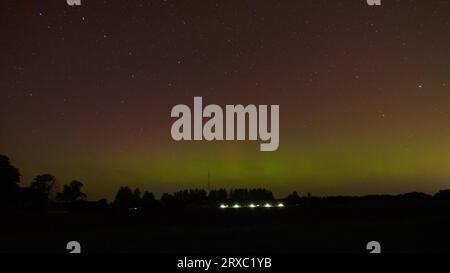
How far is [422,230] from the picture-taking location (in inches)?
687

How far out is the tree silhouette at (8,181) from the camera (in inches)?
1142

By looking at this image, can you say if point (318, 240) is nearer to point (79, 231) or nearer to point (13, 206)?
point (79, 231)

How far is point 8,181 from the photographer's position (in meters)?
29.6

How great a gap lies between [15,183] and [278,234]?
19083 mm

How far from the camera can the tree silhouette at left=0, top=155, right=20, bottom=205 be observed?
95.2 feet

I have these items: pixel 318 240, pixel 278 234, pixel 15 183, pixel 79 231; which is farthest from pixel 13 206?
pixel 318 240
